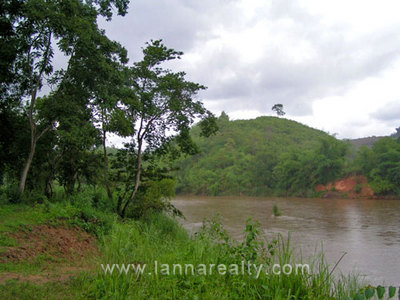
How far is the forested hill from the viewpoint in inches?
1800

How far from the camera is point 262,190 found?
53.4 m

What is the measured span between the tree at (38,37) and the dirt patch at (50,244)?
303 cm

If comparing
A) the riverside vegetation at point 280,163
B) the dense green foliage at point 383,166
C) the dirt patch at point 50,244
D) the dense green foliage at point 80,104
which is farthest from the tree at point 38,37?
the dense green foliage at point 383,166

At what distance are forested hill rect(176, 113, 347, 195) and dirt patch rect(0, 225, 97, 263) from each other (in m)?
35.3

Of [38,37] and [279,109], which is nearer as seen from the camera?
[38,37]

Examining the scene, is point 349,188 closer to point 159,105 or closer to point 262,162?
point 262,162

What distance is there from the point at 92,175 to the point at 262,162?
153 feet

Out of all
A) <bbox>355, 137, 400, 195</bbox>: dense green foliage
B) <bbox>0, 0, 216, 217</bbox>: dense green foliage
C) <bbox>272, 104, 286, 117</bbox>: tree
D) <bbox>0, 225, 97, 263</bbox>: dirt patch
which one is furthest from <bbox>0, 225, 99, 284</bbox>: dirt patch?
<bbox>272, 104, 286, 117</bbox>: tree

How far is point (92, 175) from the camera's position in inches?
497

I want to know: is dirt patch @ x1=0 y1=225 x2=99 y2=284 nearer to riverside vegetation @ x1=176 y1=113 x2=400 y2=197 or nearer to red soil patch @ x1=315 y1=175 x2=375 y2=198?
riverside vegetation @ x1=176 y1=113 x2=400 y2=197

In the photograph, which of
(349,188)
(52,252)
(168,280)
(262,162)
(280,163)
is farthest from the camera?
(262,162)

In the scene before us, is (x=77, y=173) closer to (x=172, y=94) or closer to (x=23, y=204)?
(x=23, y=204)

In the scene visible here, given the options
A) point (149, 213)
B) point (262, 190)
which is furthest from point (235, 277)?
point (262, 190)

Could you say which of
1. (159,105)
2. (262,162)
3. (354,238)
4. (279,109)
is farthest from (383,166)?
(279,109)
